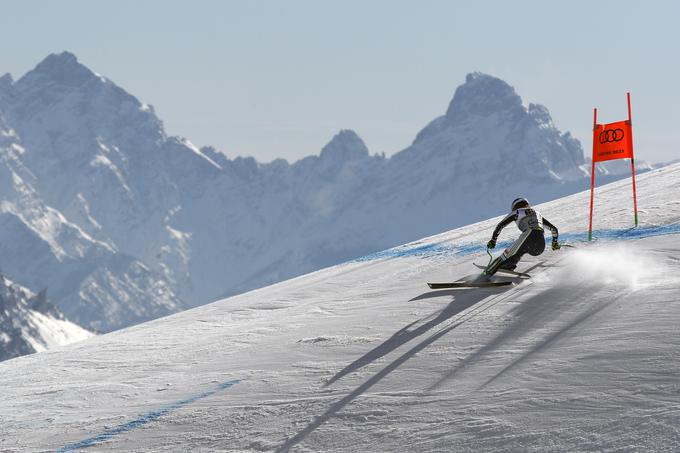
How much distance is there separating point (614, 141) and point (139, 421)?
10.2m

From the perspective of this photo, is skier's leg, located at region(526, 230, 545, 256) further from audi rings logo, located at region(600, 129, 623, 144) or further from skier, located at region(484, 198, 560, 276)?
audi rings logo, located at region(600, 129, 623, 144)

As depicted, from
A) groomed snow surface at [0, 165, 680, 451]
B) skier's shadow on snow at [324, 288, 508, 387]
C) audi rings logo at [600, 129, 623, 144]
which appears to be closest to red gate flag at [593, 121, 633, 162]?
audi rings logo at [600, 129, 623, 144]

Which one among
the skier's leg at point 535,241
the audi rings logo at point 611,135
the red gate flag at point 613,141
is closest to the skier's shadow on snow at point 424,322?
the skier's leg at point 535,241

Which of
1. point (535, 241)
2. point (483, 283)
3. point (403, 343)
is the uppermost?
point (535, 241)

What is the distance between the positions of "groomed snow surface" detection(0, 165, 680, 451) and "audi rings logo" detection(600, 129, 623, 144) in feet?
5.98

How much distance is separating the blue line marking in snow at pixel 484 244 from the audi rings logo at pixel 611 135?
6.09 feet

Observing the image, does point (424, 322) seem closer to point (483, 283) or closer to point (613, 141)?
point (483, 283)

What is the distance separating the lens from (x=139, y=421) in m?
8.74

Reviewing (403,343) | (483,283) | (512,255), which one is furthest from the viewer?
(483,283)

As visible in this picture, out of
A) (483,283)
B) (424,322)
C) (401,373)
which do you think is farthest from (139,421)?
(483,283)

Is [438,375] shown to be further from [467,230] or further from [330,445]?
[467,230]

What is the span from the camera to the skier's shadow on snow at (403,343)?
797 cm

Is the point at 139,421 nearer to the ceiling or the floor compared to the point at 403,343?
nearer to the floor

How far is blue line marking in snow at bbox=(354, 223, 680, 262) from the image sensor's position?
16.5 meters
